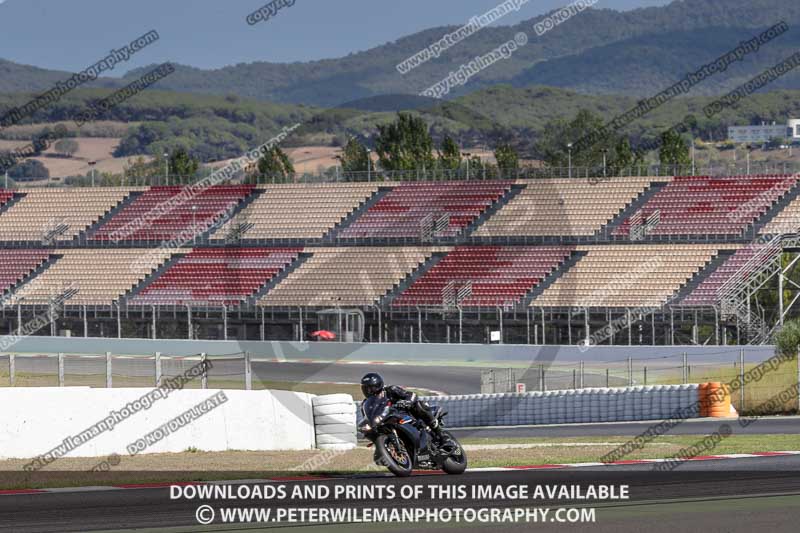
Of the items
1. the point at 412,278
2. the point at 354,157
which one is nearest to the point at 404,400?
the point at 412,278

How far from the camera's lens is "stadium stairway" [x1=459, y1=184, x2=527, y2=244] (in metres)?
59.6

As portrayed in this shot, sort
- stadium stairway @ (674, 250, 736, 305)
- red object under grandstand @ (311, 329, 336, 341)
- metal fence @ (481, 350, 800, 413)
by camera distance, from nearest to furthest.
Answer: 1. metal fence @ (481, 350, 800, 413)
2. stadium stairway @ (674, 250, 736, 305)
3. red object under grandstand @ (311, 329, 336, 341)

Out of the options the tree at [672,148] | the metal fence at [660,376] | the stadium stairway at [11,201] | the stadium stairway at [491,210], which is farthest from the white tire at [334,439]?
the tree at [672,148]

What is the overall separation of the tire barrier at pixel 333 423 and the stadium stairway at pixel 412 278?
29.2 m

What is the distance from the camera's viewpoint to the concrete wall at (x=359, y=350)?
44.8 meters

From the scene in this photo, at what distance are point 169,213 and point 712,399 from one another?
41105 millimetres

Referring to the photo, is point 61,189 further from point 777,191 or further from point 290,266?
point 777,191

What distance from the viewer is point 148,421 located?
70.4 feet

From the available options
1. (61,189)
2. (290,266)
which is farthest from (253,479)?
(61,189)

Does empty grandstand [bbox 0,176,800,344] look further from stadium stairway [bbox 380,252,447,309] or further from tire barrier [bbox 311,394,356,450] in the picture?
tire barrier [bbox 311,394,356,450]

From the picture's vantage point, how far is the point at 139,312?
56.7 metres

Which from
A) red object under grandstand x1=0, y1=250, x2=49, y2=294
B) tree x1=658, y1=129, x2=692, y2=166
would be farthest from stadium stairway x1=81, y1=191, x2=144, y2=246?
tree x1=658, y1=129, x2=692, y2=166

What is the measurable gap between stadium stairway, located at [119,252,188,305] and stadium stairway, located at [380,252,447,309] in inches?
446

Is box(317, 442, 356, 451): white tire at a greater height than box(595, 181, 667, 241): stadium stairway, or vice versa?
box(595, 181, 667, 241): stadium stairway
